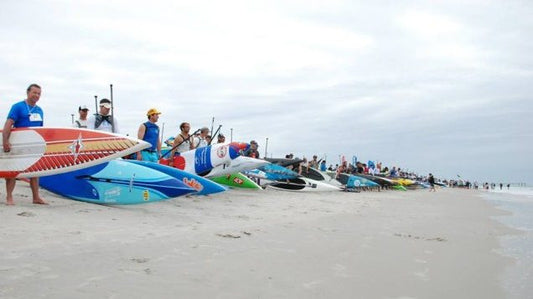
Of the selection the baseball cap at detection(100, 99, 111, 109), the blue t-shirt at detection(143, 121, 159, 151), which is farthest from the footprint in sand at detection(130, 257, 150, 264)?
the baseball cap at detection(100, 99, 111, 109)

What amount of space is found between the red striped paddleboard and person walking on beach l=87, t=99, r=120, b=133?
1315 mm

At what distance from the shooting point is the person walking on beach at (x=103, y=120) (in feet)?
21.4

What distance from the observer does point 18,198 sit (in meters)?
5.46

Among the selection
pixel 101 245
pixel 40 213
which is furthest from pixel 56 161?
pixel 101 245

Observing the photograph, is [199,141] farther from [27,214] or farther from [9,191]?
[27,214]

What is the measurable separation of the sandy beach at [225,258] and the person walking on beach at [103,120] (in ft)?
6.23

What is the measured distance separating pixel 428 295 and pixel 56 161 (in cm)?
466

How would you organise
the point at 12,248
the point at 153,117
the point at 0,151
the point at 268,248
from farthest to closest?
the point at 153,117
the point at 0,151
the point at 268,248
the point at 12,248

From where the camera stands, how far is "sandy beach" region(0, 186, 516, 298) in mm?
2219

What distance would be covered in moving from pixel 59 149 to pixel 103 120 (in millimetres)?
1476

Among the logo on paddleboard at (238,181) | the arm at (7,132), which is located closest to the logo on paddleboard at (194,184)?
the arm at (7,132)

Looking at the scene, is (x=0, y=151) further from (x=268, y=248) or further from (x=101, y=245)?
(x=268, y=248)

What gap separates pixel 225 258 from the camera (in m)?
2.92

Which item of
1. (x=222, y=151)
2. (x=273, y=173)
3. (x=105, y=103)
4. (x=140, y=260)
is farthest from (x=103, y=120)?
(x=273, y=173)
